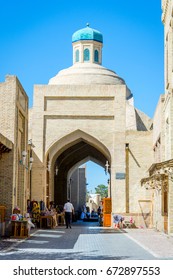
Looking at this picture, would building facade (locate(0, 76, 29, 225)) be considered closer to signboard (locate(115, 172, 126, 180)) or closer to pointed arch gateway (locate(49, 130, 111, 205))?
signboard (locate(115, 172, 126, 180))

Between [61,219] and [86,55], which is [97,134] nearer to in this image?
[61,219]

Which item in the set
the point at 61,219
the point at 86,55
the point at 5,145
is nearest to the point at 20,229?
the point at 5,145

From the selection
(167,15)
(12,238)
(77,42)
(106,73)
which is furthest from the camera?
(77,42)

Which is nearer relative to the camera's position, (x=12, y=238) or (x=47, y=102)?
(x=12, y=238)

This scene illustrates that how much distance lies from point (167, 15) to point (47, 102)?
834 centimetres

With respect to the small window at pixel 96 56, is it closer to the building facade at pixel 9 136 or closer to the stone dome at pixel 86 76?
the stone dome at pixel 86 76

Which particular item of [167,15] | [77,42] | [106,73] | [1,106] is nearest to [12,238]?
[1,106]

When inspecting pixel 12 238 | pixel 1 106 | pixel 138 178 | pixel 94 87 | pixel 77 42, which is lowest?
pixel 12 238

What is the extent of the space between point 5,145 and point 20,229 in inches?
92.9

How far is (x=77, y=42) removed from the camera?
3688 cm

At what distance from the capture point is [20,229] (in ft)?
55.8
